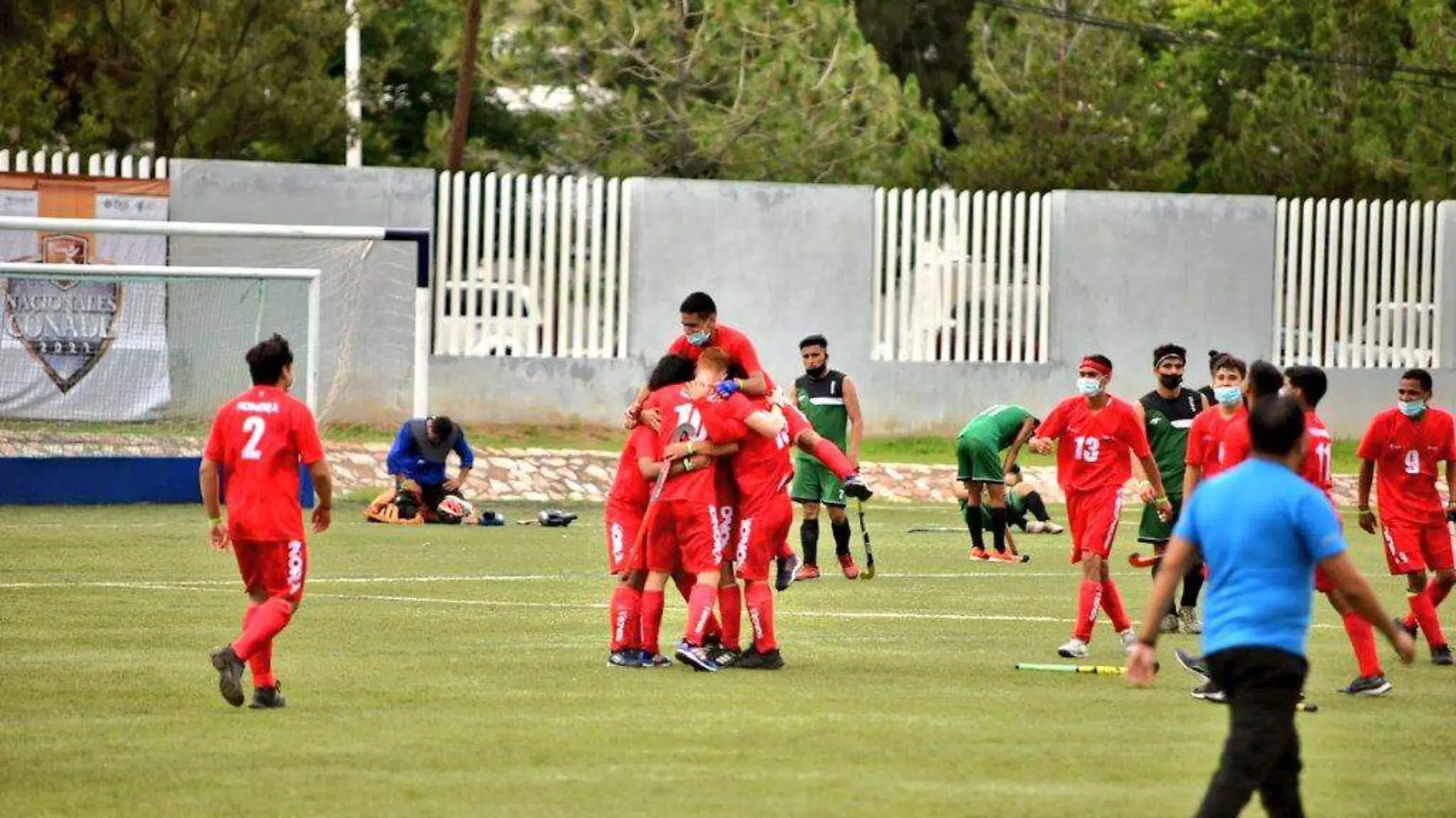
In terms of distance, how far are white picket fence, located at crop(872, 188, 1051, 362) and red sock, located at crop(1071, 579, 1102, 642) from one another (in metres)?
21.8

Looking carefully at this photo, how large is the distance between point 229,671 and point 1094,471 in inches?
Result: 228

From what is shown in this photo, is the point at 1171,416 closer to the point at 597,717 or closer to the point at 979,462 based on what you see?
the point at 979,462

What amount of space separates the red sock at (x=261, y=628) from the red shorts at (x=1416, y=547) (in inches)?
265

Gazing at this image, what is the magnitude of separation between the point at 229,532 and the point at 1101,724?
4.18 meters

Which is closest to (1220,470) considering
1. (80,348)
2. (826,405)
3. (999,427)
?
(826,405)

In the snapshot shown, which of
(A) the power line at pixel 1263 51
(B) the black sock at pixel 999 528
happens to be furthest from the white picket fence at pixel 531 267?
(B) the black sock at pixel 999 528

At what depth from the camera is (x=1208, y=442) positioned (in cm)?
1492

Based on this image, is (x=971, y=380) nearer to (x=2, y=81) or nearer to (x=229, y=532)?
(x=2, y=81)

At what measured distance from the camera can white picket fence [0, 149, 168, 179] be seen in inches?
1292

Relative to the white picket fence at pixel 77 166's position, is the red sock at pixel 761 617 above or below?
below

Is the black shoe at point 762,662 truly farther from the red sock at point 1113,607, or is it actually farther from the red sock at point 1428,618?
the red sock at point 1428,618

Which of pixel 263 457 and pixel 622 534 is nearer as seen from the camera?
pixel 263 457

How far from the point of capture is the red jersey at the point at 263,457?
12656mm

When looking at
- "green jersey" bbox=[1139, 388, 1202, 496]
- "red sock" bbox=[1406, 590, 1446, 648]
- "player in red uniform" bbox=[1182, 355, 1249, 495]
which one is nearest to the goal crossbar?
"green jersey" bbox=[1139, 388, 1202, 496]
